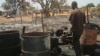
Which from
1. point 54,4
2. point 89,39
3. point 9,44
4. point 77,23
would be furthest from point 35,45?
point 54,4

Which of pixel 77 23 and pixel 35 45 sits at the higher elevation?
pixel 77 23

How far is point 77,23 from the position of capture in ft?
27.7

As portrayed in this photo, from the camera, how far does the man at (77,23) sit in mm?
8367

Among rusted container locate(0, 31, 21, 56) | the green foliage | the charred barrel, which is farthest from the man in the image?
the green foliage

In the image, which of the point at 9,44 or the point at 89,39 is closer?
the point at 9,44

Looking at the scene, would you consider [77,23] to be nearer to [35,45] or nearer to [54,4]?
[35,45]

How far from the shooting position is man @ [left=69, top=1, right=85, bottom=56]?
8.37 meters

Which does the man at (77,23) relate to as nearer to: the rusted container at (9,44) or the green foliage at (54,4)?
the rusted container at (9,44)

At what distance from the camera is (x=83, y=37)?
898 cm

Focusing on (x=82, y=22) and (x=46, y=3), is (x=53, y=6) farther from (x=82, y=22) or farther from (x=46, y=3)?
(x=82, y=22)

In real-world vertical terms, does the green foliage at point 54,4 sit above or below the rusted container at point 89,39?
above

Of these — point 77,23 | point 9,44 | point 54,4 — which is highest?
point 54,4

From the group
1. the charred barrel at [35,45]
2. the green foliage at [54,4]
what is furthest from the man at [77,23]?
the green foliage at [54,4]

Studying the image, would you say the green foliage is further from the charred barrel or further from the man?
the charred barrel
